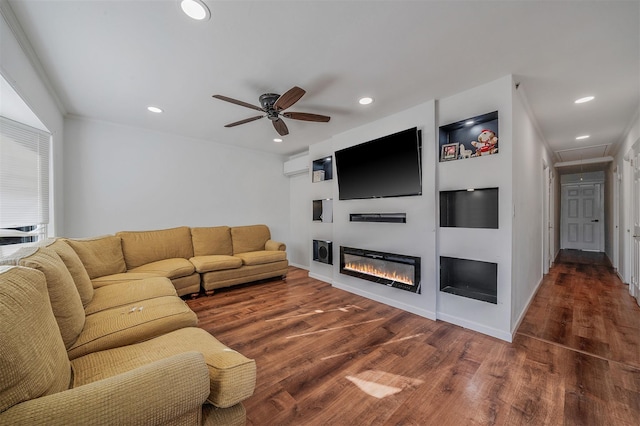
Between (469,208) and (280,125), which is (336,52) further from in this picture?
(469,208)

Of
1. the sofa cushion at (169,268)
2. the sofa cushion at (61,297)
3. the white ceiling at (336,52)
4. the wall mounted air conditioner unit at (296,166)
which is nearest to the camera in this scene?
the sofa cushion at (61,297)

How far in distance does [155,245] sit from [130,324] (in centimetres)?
246

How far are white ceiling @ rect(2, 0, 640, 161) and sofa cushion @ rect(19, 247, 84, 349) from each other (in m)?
1.60

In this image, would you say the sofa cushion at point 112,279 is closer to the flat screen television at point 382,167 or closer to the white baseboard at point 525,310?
the flat screen television at point 382,167

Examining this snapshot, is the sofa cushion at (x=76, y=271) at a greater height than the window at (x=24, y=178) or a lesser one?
lesser

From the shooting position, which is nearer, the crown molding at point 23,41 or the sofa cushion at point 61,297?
the sofa cushion at point 61,297

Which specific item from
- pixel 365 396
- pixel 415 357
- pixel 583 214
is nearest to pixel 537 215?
pixel 415 357

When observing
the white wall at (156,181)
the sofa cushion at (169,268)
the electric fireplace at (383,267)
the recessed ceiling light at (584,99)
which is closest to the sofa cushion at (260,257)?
the sofa cushion at (169,268)

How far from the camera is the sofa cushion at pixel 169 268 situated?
3.10 m

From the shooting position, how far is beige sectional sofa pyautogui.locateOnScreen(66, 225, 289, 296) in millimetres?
2857

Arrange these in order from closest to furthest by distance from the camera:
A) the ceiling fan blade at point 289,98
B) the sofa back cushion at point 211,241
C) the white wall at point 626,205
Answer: the ceiling fan blade at point 289,98
the white wall at point 626,205
the sofa back cushion at point 211,241

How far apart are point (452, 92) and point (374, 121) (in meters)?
1.03

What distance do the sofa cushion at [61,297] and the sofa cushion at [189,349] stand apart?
17 centimetres

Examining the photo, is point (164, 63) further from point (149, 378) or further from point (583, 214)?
point (583, 214)
